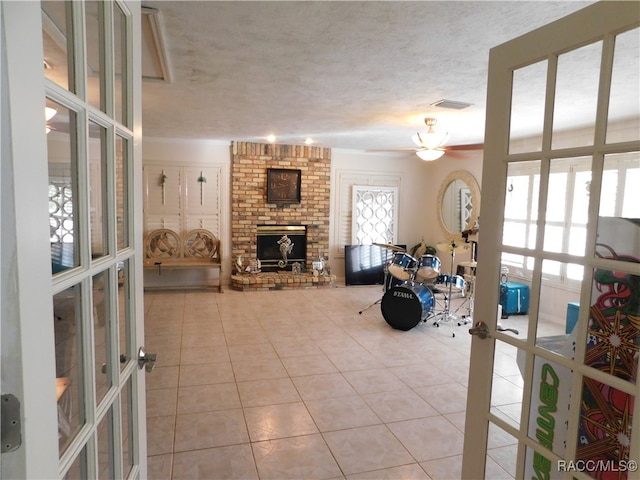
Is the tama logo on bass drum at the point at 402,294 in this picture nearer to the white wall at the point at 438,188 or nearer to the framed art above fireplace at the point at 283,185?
the white wall at the point at 438,188

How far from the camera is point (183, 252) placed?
20.8 feet

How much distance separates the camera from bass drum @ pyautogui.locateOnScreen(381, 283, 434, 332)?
14.4ft

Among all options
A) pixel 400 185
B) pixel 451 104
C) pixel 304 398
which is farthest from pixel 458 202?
pixel 304 398

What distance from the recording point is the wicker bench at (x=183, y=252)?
596 cm

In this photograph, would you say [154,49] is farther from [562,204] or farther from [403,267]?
[403,267]

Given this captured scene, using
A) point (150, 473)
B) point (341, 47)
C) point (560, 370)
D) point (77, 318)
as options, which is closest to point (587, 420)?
point (560, 370)

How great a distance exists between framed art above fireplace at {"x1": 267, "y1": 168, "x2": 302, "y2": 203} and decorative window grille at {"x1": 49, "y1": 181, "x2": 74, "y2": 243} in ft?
19.0

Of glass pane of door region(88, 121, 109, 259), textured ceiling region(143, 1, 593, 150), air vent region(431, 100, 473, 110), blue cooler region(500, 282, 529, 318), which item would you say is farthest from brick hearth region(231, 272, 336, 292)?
glass pane of door region(88, 121, 109, 259)

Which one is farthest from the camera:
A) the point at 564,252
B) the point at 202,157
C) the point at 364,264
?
the point at 364,264

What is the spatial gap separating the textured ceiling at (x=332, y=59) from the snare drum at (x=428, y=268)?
1.67 meters

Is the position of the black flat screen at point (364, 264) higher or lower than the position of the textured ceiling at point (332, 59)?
lower

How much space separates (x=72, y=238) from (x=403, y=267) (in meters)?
4.42

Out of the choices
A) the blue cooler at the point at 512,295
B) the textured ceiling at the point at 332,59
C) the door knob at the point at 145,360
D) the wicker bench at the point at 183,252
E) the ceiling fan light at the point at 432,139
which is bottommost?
the wicker bench at the point at 183,252

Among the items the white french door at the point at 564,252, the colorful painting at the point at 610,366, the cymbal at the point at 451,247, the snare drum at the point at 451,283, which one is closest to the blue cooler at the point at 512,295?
the white french door at the point at 564,252
